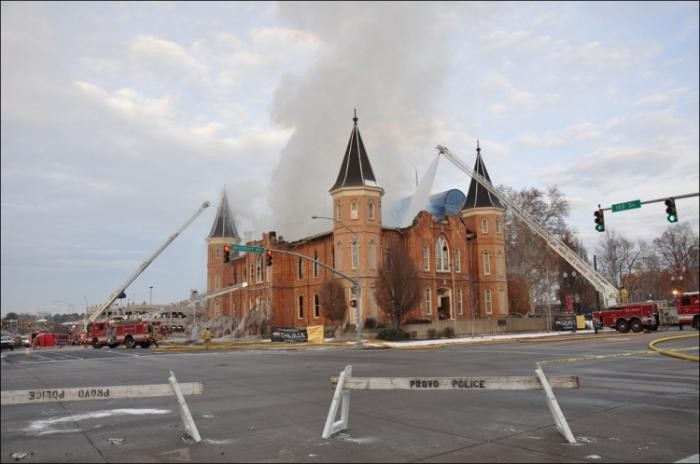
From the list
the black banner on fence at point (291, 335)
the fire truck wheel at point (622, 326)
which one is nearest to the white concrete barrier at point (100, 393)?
the black banner on fence at point (291, 335)

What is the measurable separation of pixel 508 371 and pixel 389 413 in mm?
7722

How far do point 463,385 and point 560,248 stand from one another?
55.9 metres

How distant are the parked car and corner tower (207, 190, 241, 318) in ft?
238

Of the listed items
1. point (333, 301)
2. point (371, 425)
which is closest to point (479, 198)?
point (333, 301)

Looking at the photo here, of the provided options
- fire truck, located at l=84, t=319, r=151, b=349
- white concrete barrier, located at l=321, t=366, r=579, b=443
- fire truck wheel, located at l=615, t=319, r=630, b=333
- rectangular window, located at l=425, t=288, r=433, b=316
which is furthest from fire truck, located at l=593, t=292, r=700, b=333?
fire truck, located at l=84, t=319, r=151, b=349

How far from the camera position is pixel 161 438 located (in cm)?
737

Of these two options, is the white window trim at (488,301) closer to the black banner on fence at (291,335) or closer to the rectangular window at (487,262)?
the rectangular window at (487,262)

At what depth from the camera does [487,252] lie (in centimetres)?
6328

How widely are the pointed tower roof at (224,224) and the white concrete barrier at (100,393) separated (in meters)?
74.8

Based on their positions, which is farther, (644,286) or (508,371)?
(644,286)

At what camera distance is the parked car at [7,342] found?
5.52m

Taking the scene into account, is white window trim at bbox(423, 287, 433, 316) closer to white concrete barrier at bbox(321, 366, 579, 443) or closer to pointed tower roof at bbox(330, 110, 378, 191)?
pointed tower roof at bbox(330, 110, 378, 191)

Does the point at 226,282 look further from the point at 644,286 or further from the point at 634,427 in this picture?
the point at 634,427

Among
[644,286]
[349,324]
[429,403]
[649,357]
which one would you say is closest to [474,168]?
[644,286]
